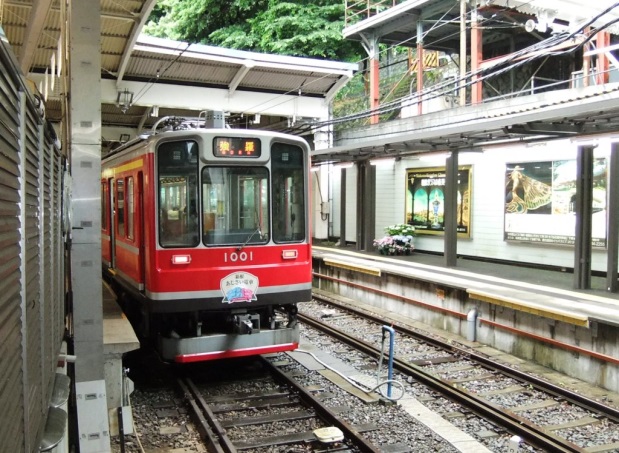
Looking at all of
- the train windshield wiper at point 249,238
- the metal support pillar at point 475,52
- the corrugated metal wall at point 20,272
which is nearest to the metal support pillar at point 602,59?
the metal support pillar at point 475,52

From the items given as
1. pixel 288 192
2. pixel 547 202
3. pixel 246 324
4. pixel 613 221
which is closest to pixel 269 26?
pixel 547 202

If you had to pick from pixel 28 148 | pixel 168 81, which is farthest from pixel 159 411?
pixel 168 81

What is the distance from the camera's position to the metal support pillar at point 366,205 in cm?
1603

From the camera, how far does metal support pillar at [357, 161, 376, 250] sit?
16.0 meters

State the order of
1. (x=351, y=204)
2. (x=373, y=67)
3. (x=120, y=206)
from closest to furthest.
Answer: (x=120, y=206)
(x=373, y=67)
(x=351, y=204)

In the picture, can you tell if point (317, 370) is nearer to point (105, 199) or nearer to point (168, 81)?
point (105, 199)

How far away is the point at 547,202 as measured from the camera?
12484 mm

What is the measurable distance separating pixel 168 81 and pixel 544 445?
1279cm

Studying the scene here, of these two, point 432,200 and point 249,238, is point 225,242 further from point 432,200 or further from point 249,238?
point 432,200

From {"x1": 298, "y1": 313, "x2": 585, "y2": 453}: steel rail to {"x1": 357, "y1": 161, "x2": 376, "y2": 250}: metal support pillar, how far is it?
26.0 feet

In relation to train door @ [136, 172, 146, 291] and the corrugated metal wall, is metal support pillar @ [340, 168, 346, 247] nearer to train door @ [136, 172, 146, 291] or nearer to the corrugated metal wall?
train door @ [136, 172, 146, 291]

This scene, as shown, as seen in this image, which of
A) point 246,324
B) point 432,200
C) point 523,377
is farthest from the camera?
point 432,200

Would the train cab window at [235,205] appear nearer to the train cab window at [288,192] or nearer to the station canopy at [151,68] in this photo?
the train cab window at [288,192]

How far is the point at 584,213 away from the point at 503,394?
14.6 feet
